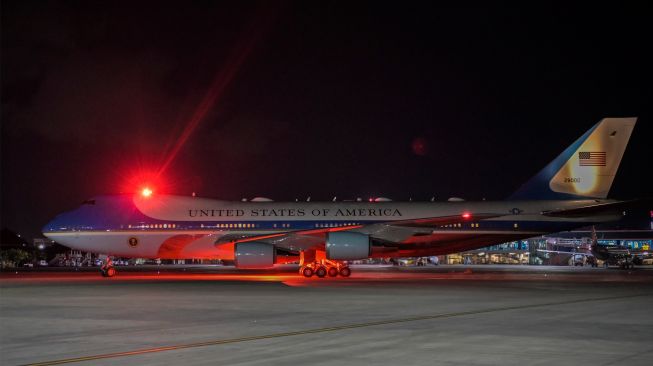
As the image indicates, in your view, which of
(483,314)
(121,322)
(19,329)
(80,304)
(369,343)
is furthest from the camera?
(80,304)

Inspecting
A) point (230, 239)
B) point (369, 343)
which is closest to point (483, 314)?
point (369, 343)

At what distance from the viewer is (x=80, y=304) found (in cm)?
1958

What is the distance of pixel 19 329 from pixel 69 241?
25.8 meters

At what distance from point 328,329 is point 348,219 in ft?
80.0

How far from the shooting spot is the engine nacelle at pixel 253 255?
110ft

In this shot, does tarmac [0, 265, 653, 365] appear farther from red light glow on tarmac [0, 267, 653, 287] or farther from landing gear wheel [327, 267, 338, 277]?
landing gear wheel [327, 267, 338, 277]

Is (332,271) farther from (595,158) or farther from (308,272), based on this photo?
(595,158)

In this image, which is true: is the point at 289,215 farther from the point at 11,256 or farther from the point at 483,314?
the point at 11,256

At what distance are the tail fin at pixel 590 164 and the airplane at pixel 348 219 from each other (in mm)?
54

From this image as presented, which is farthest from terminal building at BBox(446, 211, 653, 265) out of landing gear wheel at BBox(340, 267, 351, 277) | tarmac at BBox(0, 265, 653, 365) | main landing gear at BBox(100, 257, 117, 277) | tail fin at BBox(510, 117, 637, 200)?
tarmac at BBox(0, 265, 653, 365)

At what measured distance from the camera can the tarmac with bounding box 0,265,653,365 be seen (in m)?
10.2

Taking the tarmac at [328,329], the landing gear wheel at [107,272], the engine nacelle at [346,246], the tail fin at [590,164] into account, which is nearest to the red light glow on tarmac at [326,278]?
the landing gear wheel at [107,272]

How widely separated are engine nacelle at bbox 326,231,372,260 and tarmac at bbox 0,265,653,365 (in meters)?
10.8

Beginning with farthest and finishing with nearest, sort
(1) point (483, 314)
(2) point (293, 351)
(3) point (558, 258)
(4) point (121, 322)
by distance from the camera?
1. (3) point (558, 258)
2. (1) point (483, 314)
3. (4) point (121, 322)
4. (2) point (293, 351)
